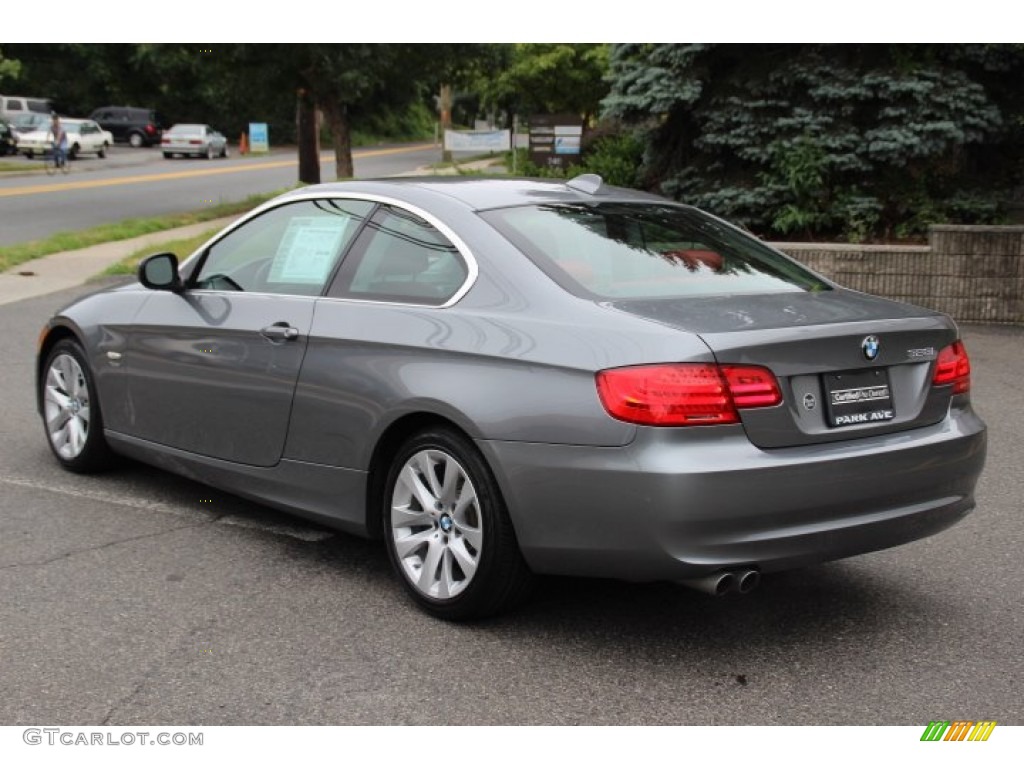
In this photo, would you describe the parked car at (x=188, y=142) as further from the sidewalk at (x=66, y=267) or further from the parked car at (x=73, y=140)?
the sidewalk at (x=66, y=267)

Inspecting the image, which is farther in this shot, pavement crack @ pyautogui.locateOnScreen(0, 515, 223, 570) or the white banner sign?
the white banner sign

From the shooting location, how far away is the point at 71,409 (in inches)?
262

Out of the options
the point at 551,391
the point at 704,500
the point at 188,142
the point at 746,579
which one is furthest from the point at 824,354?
the point at 188,142

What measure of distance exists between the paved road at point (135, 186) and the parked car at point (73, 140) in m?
0.52

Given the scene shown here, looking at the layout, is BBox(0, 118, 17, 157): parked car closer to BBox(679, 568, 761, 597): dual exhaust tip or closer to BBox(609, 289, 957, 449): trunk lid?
BBox(609, 289, 957, 449): trunk lid

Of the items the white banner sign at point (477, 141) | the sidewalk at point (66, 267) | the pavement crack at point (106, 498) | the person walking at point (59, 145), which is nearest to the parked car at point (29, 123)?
the person walking at point (59, 145)

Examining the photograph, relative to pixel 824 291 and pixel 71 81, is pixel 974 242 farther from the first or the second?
pixel 71 81

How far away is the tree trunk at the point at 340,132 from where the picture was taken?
86.2 ft

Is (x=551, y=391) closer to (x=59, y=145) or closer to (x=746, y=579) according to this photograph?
(x=746, y=579)

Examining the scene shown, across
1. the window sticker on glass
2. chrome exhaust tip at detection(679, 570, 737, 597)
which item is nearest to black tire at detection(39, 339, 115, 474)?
the window sticker on glass

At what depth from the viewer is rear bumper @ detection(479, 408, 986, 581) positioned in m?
3.98

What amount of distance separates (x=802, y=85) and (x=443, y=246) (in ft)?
33.3

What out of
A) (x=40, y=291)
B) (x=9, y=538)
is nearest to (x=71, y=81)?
(x=40, y=291)

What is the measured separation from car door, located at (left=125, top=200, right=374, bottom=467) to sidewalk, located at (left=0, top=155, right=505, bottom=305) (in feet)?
25.3
